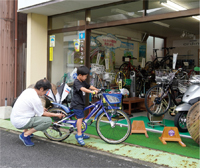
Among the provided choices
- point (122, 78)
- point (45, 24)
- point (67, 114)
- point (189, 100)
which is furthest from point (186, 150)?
point (45, 24)

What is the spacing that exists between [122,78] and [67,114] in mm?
4960

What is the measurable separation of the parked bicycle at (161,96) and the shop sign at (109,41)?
145 inches

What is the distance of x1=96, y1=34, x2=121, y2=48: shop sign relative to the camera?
9453 millimetres

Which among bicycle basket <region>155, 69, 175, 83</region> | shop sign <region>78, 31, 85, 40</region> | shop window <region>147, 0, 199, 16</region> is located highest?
shop window <region>147, 0, 199, 16</region>

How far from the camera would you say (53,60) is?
28.2 ft

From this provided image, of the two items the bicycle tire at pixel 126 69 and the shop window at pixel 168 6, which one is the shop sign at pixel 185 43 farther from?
the shop window at pixel 168 6

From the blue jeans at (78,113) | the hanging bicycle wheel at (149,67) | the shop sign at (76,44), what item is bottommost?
the blue jeans at (78,113)

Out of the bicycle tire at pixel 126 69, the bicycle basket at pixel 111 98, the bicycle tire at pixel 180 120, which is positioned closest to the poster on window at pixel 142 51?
the bicycle tire at pixel 126 69

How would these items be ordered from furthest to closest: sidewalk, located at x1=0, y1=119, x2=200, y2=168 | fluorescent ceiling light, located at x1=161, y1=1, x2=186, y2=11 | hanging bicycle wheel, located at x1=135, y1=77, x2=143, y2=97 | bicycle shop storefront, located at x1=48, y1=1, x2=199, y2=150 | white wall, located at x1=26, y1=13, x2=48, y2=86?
hanging bicycle wheel, located at x1=135, y1=77, x2=143, y2=97, white wall, located at x1=26, y1=13, x2=48, y2=86, bicycle shop storefront, located at x1=48, y1=1, x2=199, y2=150, fluorescent ceiling light, located at x1=161, y1=1, x2=186, y2=11, sidewalk, located at x1=0, y1=119, x2=200, y2=168

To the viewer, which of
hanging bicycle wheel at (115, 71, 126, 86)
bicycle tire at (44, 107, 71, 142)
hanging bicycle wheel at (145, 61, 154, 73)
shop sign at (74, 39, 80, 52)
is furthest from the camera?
hanging bicycle wheel at (145, 61, 154, 73)

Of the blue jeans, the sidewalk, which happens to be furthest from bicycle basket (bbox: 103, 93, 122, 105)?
the sidewalk

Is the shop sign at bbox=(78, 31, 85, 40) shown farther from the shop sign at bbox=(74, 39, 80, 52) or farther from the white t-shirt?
the white t-shirt

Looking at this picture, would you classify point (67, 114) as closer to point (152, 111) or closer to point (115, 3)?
point (152, 111)

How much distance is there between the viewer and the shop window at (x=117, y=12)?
6.25m
